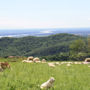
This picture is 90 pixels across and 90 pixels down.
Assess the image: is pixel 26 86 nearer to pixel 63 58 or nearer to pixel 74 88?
pixel 74 88

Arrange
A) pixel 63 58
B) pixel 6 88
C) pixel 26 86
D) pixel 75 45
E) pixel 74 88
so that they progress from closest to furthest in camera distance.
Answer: pixel 6 88 → pixel 26 86 → pixel 74 88 → pixel 63 58 → pixel 75 45

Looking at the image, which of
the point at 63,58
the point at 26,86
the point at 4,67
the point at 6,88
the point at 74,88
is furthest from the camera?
the point at 63,58

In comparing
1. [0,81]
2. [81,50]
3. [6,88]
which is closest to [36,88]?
[6,88]

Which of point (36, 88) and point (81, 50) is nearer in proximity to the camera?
point (36, 88)

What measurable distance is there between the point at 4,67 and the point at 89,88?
9044 mm

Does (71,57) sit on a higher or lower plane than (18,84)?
lower

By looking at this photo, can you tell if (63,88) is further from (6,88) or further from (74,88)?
(6,88)

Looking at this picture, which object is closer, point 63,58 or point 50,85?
point 50,85

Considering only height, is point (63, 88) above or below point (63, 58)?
above

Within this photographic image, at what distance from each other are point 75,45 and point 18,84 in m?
109

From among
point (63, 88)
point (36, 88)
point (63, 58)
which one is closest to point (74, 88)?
point (63, 88)

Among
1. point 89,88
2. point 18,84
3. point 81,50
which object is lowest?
point 81,50

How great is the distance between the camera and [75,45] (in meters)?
117

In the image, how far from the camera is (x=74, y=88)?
36.9 feet
